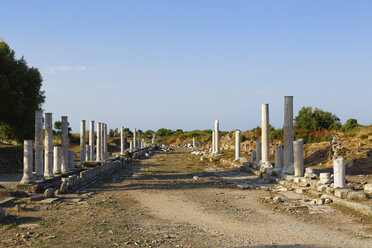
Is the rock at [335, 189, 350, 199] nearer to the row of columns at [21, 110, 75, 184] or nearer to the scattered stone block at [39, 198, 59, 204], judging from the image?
the scattered stone block at [39, 198, 59, 204]

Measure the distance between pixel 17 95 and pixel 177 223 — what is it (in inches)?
613

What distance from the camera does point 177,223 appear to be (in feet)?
28.1

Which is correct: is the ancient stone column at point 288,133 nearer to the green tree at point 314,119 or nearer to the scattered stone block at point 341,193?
the scattered stone block at point 341,193

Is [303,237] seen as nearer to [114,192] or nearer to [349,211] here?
[349,211]

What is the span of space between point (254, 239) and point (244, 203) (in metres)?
4.37

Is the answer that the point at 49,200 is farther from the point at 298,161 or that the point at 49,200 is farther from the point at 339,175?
the point at 298,161

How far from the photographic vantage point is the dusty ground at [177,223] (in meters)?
6.88

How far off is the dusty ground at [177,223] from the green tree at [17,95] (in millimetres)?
10044

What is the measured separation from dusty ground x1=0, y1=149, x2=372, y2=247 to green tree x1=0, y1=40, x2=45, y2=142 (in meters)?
10.0

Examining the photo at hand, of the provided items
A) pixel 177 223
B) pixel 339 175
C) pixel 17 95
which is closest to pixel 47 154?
pixel 17 95

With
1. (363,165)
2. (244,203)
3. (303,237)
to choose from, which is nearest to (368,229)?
(303,237)

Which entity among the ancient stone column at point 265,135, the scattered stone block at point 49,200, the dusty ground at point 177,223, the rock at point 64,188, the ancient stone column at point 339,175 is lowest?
the dusty ground at point 177,223

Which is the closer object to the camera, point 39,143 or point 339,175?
point 339,175

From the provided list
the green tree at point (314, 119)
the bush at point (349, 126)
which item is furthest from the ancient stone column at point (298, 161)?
the green tree at point (314, 119)
